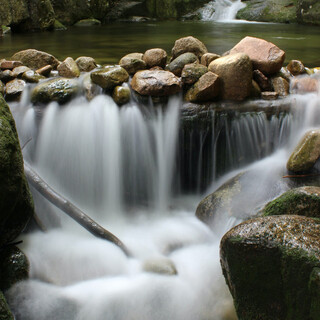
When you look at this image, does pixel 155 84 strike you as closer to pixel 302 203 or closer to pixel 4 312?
pixel 302 203

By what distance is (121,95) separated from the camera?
14.0 feet

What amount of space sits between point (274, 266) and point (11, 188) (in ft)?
6.04

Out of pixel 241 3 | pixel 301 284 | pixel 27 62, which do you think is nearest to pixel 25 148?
pixel 27 62

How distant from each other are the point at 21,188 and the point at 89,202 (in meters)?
1.53

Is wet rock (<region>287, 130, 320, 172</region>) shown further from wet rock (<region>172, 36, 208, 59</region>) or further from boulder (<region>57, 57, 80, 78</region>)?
boulder (<region>57, 57, 80, 78</region>)

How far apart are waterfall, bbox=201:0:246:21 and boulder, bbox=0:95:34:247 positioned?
19.4 metres

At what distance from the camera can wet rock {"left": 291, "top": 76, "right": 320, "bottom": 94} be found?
471 cm

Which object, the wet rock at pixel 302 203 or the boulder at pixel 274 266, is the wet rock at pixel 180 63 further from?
the boulder at pixel 274 266

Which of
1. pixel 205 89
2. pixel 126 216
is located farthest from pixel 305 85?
pixel 126 216

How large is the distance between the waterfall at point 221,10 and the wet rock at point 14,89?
58.3 feet

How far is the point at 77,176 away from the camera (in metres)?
4.23

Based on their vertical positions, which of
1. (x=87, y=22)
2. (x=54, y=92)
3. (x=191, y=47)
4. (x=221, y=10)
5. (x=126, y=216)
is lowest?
(x=126, y=216)

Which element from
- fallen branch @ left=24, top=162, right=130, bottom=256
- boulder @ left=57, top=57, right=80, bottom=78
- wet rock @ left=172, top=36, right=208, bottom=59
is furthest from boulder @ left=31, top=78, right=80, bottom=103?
wet rock @ left=172, top=36, right=208, bottom=59

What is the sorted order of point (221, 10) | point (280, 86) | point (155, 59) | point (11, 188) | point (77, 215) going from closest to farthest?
point (11, 188) < point (77, 215) < point (280, 86) < point (155, 59) < point (221, 10)
